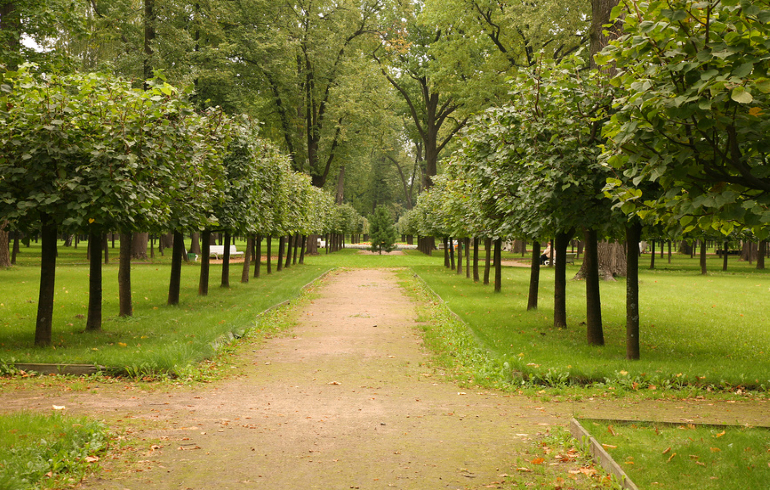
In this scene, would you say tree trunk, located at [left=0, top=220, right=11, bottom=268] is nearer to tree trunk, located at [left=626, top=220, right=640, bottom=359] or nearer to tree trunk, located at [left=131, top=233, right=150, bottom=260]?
tree trunk, located at [left=131, top=233, right=150, bottom=260]

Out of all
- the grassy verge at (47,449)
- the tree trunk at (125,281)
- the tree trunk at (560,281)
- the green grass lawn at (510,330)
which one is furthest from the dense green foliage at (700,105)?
the tree trunk at (125,281)

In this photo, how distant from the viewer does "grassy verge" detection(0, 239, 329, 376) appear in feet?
29.2

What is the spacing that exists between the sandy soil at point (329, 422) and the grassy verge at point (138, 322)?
95cm

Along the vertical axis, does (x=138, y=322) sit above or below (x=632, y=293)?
below

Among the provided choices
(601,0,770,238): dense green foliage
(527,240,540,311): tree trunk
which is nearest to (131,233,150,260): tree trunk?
(527,240,540,311): tree trunk

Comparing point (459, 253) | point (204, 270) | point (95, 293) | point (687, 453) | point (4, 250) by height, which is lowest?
point (687, 453)

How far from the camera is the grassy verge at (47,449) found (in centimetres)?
452

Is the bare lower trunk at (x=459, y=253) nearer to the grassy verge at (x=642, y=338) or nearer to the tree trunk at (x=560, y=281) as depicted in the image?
the grassy verge at (x=642, y=338)

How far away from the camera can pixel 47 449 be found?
4977 mm

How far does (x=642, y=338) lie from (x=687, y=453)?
7100mm

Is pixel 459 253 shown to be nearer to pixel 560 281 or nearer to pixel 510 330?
pixel 560 281

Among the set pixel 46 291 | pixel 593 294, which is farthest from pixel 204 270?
pixel 593 294

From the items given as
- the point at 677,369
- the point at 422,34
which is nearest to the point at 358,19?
the point at 422,34

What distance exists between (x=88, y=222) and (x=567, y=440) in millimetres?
7569
